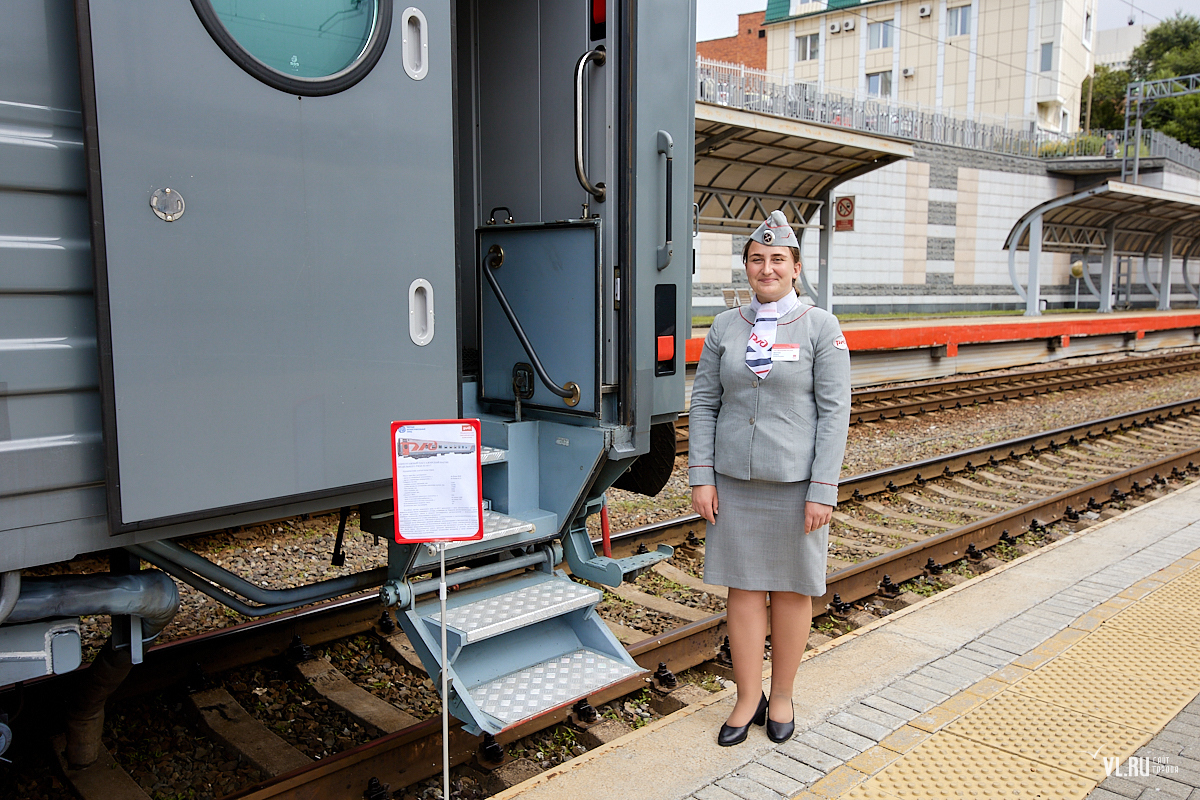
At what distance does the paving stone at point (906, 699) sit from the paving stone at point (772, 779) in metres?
0.80

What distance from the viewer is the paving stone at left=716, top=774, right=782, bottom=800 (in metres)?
3.30

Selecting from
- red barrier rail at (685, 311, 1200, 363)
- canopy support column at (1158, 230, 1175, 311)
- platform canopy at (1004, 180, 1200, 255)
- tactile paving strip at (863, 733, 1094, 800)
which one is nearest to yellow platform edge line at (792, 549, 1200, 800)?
tactile paving strip at (863, 733, 1094, 800)

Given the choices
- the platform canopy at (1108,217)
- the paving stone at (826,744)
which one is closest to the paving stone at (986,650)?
the paving stone at (826,744)

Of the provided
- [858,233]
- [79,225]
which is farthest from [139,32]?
[858,233]

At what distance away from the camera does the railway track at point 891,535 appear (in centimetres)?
370

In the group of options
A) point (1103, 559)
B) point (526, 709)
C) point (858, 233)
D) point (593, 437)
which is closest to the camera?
point (526, 709)

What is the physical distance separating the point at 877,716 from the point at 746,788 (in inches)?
33.9

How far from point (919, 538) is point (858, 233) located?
26.3m

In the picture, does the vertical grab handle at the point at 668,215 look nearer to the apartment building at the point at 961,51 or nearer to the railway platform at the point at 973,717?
the railway platform at the point at 973,717

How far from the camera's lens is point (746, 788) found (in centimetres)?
336

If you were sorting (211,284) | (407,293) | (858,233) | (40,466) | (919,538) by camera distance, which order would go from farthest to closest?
(858,233) → (919,538) → (407,293) → (211,284) → (40,466)

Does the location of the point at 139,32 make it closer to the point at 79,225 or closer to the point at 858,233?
the point at 79,225

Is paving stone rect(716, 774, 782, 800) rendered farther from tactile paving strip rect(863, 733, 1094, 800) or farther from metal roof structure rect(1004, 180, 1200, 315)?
metal roof structure rect(1004, 180, 1200, 315)

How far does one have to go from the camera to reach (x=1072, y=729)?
3781 mm
